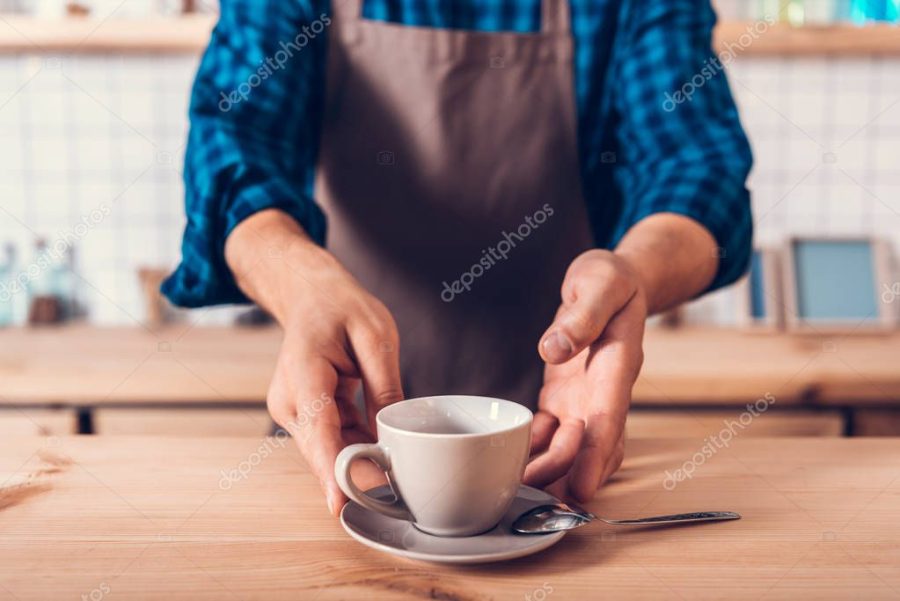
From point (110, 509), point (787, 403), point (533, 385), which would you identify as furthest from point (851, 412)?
point (110, 509)

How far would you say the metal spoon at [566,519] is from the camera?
49 centimetres

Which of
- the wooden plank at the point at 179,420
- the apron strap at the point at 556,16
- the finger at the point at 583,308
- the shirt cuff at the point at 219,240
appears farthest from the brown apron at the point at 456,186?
the wooden plank at the point at 179,420

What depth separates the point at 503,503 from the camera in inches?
19.7

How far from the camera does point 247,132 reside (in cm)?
92

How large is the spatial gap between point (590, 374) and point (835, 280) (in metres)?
1.38

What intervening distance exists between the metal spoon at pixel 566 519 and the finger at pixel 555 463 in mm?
64

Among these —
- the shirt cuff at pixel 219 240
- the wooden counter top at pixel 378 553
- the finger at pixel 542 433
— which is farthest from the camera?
the shirt cuff at pixel 219 240

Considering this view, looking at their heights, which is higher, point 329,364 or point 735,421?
point 329,364

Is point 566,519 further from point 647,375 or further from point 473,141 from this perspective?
point 647,375

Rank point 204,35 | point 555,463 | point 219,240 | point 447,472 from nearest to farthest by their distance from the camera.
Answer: point 447,472 < point 555,463 < point 219,240 < point 204,35

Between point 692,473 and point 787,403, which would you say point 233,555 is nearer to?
point 692,473

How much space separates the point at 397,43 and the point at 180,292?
16.8 inches

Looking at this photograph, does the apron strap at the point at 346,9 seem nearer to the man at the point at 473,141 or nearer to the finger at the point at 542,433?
the man at the point at 473,141

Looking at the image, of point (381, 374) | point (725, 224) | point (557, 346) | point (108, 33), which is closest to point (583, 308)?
point (557, 346)
